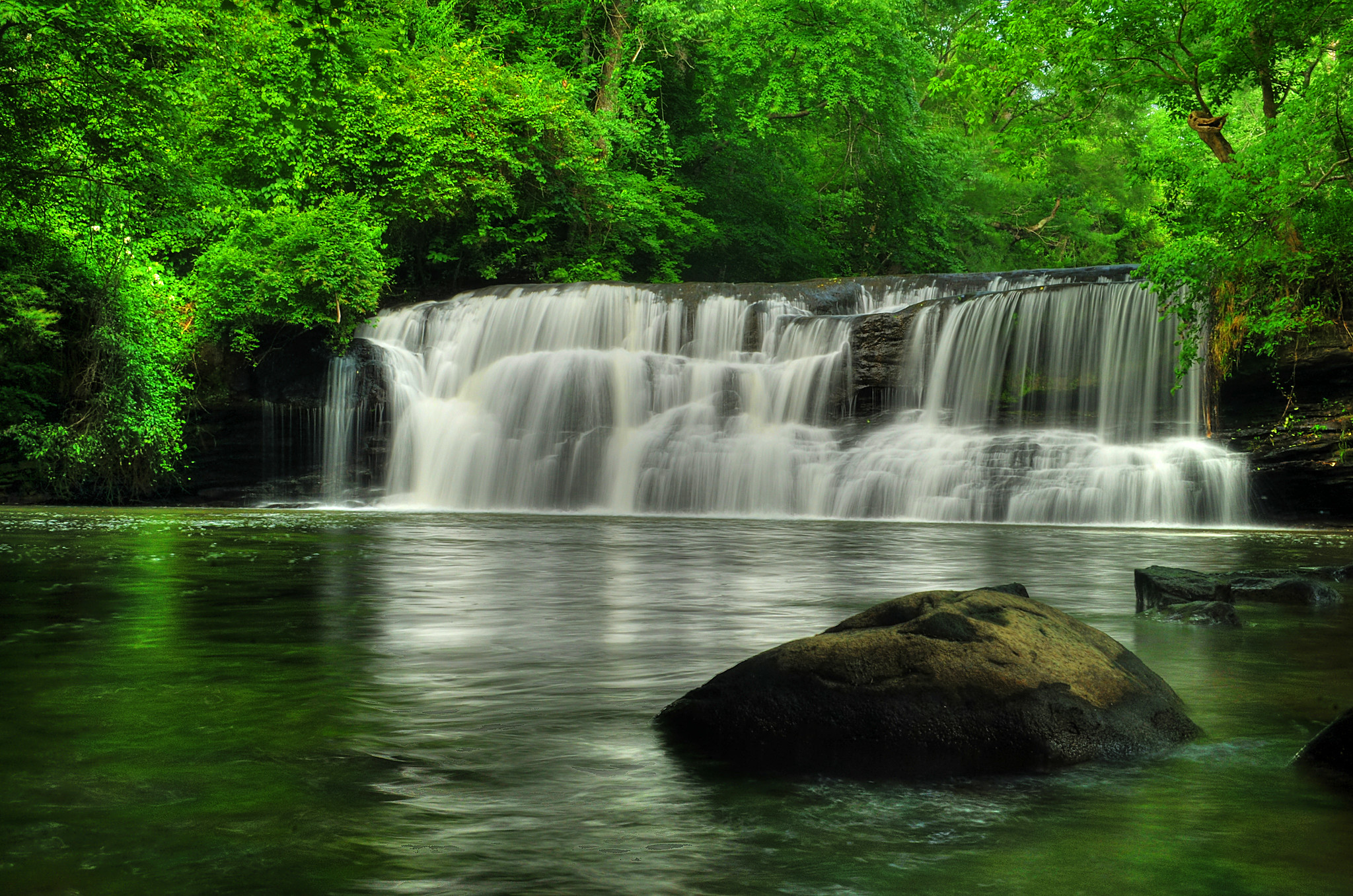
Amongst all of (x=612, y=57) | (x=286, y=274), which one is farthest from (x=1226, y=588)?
(x=612, y=57)

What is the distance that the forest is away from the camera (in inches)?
616

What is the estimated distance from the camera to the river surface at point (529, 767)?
273 centimetres

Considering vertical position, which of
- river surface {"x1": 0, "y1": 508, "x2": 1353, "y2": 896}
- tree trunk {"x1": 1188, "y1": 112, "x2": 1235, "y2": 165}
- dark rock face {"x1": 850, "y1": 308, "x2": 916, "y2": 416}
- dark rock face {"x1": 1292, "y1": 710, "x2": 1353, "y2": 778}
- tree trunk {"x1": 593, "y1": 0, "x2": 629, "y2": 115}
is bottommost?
river surface {"x1": 0, "y1": 508, "x2": 1353, "y2": 896}

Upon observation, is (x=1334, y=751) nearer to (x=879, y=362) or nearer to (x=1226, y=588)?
(x=1226, y=588)

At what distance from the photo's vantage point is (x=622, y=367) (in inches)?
936

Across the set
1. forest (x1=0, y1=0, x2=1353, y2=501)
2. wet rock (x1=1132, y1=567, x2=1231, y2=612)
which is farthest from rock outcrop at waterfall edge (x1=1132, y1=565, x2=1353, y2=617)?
forest (x1=0, y1=0, x2=1353, y2=501)

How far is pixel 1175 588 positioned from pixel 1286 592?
100 centimetres

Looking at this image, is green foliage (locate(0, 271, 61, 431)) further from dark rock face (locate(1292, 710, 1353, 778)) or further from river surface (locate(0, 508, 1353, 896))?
dark rock face (locate(1292, 710, 1353, 778))

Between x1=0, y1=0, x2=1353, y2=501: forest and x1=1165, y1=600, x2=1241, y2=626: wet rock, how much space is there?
Result: 6.77 metres

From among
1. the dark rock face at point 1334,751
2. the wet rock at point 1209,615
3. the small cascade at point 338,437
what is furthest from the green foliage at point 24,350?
the dark rock face at point 1334,751

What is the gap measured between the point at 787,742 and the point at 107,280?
1954cm

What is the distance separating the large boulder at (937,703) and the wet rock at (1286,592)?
163 inches

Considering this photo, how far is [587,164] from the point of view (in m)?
30.3

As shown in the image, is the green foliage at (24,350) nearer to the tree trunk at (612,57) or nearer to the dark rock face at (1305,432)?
the tree trunk at (612,57)
